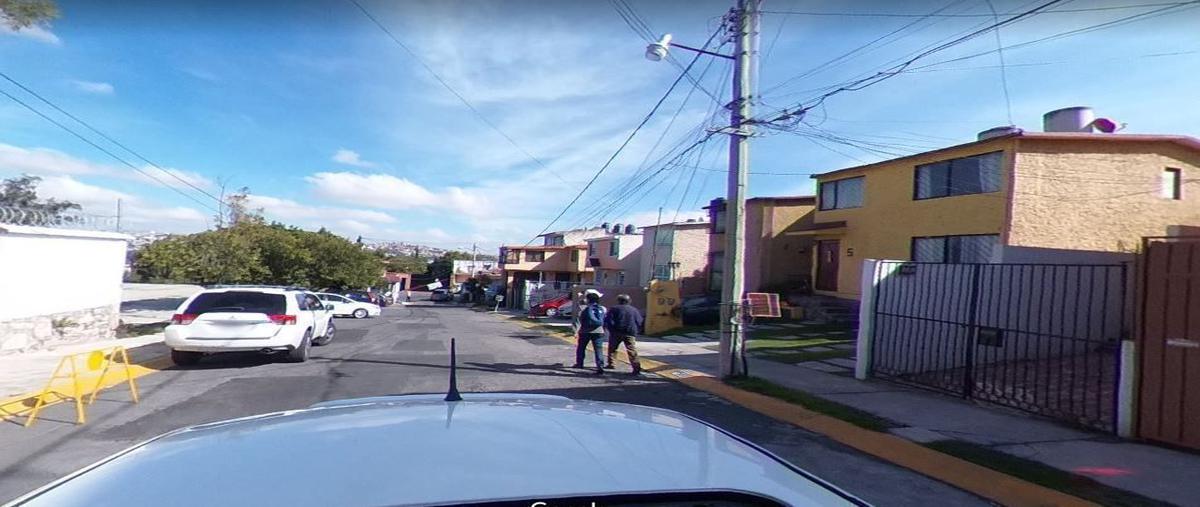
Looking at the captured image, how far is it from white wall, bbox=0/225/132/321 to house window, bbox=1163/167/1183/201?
25.8 metres

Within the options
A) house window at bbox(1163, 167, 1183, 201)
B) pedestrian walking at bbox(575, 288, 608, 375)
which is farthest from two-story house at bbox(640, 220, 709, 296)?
pedestrian walking at bbox(575, 288, 608, 375)

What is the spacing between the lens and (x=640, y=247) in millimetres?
42375

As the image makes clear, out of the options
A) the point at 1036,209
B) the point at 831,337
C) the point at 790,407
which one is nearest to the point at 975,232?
the point at 1036,209

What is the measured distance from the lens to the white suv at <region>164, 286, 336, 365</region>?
10266 millimetres

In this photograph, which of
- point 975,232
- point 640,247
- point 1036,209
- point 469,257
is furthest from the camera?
point 469,257

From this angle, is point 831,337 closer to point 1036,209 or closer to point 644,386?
point 1036,209

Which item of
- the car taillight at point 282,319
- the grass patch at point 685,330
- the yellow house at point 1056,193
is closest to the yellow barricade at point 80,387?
the car taillight at point 282,319

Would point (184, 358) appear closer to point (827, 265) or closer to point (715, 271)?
point (827, 265)

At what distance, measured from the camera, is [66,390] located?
7.94 m

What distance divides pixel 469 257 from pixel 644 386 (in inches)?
4404

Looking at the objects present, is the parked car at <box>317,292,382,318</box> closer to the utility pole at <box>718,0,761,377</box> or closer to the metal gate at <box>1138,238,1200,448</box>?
the utility pole at <box>718,0,761,377</box>

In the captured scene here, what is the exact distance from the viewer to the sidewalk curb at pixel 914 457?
16.4 feet

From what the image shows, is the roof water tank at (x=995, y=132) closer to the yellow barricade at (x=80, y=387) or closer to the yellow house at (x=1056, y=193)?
the yellow house at (x=1056, y=193)

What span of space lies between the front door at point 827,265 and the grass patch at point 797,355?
975 cm
